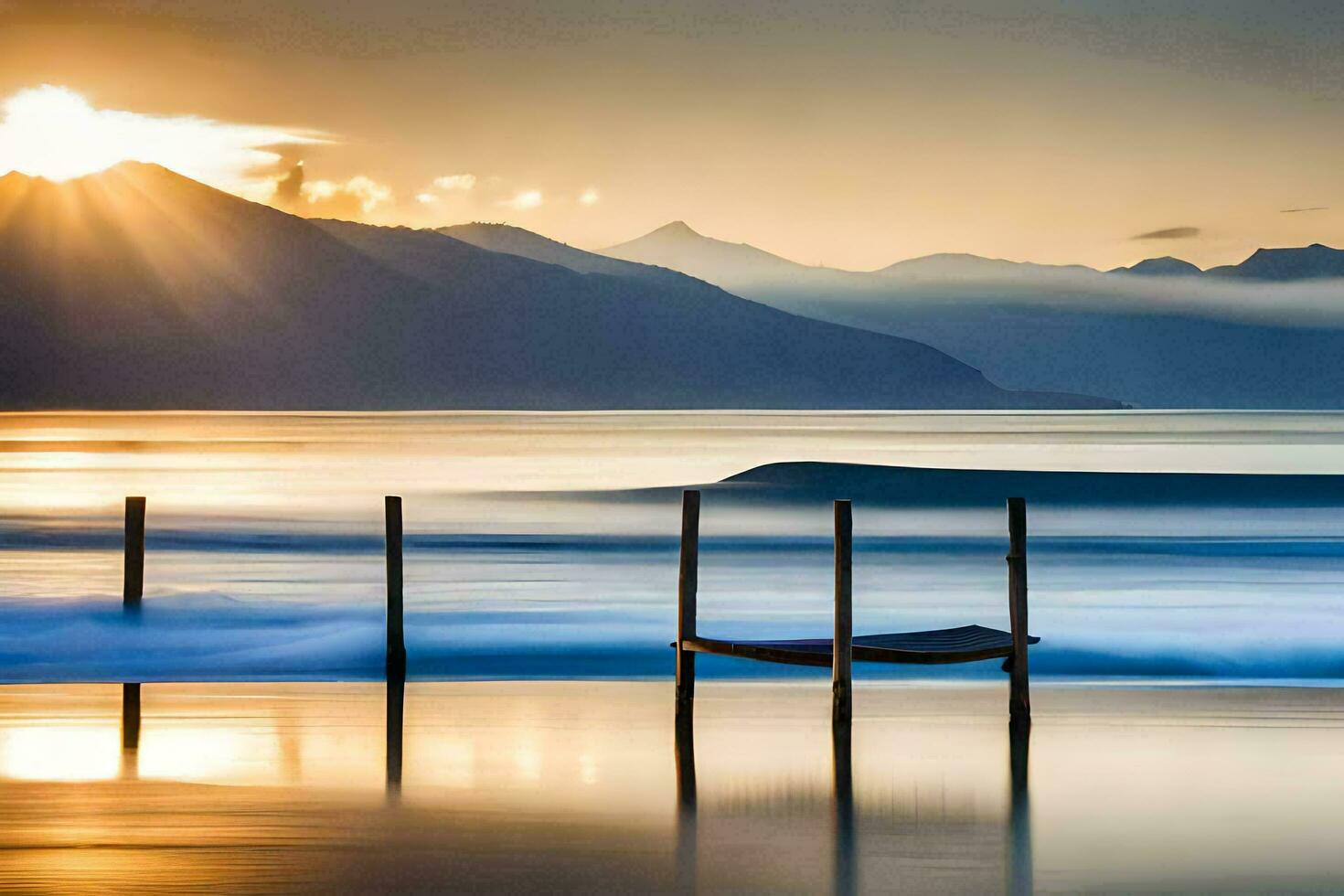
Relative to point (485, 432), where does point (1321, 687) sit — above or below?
below

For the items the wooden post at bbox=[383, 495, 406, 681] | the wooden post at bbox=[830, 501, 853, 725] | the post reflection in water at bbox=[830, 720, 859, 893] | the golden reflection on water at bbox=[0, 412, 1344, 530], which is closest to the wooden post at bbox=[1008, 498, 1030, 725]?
the wooden post at bbox=[830, 501, 853, 725]

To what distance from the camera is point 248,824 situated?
7598 mm

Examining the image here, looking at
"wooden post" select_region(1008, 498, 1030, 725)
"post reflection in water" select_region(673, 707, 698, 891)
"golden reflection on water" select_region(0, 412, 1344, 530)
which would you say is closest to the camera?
"post reflection in water" select_region(673, 707, 698, 891)

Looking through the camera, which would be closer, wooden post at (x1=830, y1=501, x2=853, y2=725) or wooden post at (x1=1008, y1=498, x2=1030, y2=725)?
wooden post at (x1=830, y1=501, x2=853, y2=725)

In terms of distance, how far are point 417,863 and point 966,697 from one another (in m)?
5.90

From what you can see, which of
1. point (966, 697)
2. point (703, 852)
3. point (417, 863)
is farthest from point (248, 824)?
point (966, 697)

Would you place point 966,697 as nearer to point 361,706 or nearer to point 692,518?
point 692,518

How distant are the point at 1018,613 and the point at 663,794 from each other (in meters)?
2.88

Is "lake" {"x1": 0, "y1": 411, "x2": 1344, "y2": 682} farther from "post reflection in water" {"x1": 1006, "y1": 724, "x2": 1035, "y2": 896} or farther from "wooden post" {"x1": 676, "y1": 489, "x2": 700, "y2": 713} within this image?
"post reflection in water" {"x1": 1006, "y1": 724, "x2": 1035, "y2": 896}

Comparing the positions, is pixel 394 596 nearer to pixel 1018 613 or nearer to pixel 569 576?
pixel 1018 613

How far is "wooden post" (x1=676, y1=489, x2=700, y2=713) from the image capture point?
10562 mm

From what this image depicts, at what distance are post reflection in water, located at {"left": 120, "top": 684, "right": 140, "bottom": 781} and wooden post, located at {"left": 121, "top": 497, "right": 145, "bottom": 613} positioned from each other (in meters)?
2.34

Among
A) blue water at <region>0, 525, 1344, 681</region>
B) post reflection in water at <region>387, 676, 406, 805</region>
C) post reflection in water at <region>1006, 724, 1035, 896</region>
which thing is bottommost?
post reflection in water at <region>1006, 724, 1035, 896</region>

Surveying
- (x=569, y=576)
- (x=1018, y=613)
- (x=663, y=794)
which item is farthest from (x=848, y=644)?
(x=569, y=576)
